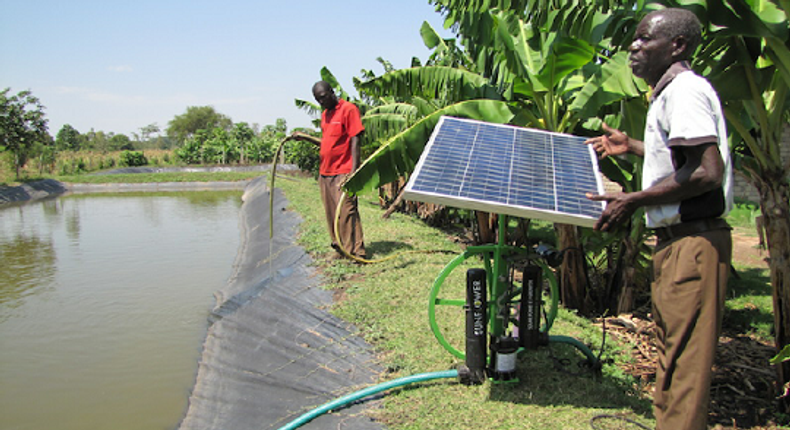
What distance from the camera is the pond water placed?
5.38 metres

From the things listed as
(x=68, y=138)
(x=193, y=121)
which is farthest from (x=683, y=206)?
(x=193, y=121)

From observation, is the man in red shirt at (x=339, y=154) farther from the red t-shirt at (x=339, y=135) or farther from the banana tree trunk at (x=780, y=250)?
the banana tree trunk at (x=780, y=250)

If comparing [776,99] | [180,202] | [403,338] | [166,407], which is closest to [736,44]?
[776,99]

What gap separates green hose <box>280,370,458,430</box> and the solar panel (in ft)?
4.32

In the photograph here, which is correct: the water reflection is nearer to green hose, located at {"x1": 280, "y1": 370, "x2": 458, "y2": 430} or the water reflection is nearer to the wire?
green hose, located at {"x1": 280, "y1": 370, "x2": 458, "y2": 430}

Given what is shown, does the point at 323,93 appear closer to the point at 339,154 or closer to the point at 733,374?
the point at 339,154

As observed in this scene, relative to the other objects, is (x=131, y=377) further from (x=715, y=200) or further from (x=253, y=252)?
(x=715, y=200)

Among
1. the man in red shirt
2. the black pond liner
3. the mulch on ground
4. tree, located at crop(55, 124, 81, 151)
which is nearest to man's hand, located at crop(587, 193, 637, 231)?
the black pond liner

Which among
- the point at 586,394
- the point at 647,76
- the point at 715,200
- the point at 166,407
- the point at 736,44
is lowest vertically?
the point at 166,407

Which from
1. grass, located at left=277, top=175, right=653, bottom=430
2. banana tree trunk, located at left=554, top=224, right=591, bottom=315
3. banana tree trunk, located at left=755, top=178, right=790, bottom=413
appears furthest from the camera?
banana tree trunk, located at left=554, top=224, right=591, bottom=315

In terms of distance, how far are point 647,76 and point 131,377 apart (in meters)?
5.75

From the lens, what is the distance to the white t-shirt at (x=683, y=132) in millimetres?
2252

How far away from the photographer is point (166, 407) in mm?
5359

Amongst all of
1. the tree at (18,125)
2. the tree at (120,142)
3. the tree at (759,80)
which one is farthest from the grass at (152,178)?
the tree at (120,142)
